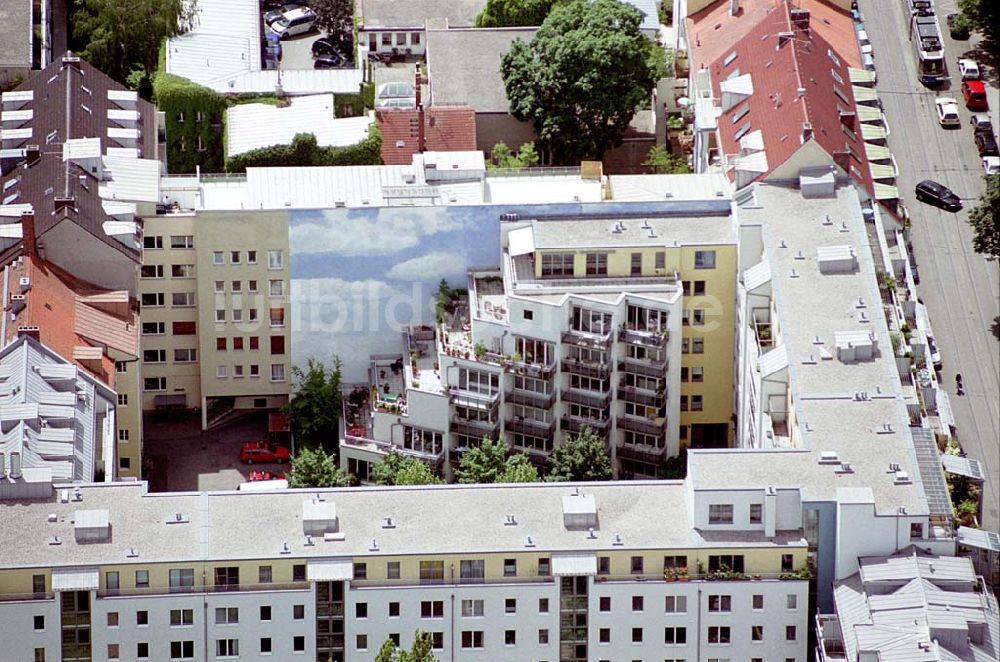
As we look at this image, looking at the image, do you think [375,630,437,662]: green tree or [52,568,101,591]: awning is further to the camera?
[52,568,101,591]: awning

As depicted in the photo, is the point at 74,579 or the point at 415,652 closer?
the point at 415,652

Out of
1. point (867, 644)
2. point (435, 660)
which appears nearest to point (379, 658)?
point (435, 660)

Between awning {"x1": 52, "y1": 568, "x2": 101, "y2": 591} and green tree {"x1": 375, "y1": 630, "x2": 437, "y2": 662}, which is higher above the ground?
awning {"x1": 52, "y1": 568, "x2": 101, "y2": 591}

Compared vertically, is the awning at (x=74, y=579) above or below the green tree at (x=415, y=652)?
above

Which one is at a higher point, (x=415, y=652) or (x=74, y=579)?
(x=74, y=579)

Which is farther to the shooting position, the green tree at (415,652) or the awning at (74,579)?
the awning at (74,579)

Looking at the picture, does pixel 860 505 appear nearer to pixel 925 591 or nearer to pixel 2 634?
pixel 925 591

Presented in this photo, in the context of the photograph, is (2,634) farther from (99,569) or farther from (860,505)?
(860,505)
